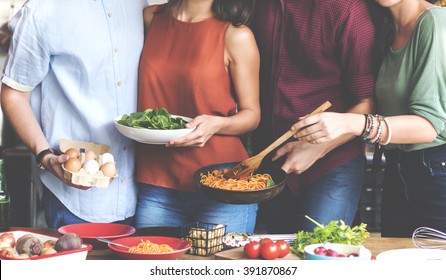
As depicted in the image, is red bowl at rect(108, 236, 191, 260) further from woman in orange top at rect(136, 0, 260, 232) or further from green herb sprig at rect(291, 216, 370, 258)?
woman in orange top at rect(136, 0, 260, 232)

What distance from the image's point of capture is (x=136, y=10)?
2.79 metres

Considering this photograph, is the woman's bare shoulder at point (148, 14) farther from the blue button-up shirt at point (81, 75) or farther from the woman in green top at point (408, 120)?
the woman in green top at point (408, 120)

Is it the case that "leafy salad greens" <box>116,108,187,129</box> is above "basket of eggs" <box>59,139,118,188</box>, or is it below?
above

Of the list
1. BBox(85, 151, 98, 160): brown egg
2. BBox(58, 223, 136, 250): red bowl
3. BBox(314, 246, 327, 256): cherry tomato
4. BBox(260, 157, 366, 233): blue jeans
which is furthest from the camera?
BBox(260, 157, 366, 233): blue jeans

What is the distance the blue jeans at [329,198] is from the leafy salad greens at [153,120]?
626 mm

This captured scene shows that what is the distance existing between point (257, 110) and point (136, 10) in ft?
2.08

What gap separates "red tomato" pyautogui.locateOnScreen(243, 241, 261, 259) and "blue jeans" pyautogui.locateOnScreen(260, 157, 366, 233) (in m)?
0.67

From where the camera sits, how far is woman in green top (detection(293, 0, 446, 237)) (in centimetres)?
245

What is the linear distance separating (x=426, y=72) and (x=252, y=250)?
908 millimetres

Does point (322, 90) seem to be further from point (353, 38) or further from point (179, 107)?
point (179, 107)

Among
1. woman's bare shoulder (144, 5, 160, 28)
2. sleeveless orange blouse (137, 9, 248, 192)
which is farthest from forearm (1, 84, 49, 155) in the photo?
woman's bare shoulder (144, 5, 160, 28)

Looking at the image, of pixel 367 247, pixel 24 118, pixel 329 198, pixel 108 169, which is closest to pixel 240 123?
pixel 329 198

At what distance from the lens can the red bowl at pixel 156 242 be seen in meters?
2.08

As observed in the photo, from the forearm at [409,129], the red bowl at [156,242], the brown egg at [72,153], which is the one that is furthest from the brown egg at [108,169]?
the forearm at [409,129]
